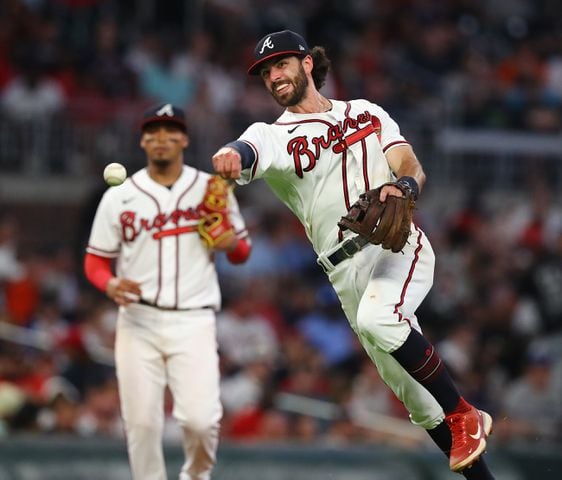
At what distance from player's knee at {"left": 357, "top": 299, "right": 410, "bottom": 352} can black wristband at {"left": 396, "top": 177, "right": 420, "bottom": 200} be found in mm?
570

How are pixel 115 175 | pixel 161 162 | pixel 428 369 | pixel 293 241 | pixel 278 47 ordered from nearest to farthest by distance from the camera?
pixel 428 369
pixel 278 47
pixel 115 175
pixel 161 162
pixel 293 241

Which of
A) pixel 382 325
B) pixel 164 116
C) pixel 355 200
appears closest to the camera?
pixel 382 325

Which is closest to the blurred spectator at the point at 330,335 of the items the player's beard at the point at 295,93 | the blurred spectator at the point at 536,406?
the blurred spectator at the point at 536,406

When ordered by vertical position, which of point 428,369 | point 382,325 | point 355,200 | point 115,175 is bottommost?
point 428,369

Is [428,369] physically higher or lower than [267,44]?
lower

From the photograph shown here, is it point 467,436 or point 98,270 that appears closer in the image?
point 467,436

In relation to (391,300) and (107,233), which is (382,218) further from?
(107,233)

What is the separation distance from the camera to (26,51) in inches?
567

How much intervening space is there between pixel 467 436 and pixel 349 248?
3.62ft

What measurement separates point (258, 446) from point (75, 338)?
92.9 inches

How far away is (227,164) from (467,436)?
179 cm

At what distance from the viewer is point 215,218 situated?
8016 millimetres

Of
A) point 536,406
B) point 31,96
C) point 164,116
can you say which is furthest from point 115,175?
point 31,96

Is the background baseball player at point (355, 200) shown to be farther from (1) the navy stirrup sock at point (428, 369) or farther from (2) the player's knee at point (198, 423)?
(2) the player's knee at point (198, 423)
